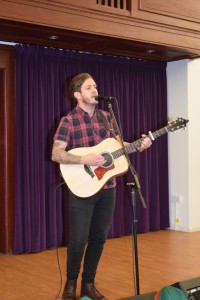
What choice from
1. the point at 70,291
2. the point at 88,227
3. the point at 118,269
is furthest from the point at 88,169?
the point at 118,269

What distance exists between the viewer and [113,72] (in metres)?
5.56

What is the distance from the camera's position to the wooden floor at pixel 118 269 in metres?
3.48

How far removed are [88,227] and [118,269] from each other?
4.22 feet

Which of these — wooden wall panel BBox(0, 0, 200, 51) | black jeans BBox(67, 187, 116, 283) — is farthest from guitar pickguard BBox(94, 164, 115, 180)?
wooden wall panel BBox(0, 0, 200, 51)

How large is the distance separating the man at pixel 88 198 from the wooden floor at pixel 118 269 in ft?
1.14

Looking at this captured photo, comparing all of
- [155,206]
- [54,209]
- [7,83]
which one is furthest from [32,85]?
[155,206]

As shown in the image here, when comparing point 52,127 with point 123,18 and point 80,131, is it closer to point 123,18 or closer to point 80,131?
point 123,18

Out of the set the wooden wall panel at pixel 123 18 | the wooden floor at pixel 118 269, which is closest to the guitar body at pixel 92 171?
the wooden floor at pixel 118 269

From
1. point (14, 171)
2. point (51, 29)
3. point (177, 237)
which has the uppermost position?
point (51, 29)

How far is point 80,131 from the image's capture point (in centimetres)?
302

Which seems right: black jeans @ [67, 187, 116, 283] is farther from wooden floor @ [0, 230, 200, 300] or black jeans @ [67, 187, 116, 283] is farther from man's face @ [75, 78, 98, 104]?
man's face @ [75, 78, 98, 104]

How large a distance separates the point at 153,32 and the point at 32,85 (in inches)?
54.8

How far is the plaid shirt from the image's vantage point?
2.99 metres

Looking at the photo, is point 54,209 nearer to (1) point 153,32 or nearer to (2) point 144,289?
(2) point 144,289
